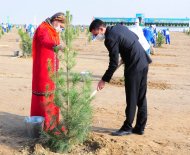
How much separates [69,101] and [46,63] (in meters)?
0.73

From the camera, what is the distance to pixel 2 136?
17.9 feet

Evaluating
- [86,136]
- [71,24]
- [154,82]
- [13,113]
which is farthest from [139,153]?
[154,82]

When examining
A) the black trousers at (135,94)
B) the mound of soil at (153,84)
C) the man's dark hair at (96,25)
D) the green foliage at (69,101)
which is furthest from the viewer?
the mound of soil at (153,84)

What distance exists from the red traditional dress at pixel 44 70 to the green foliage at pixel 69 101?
187 millimetres

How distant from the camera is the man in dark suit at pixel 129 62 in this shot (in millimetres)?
5066

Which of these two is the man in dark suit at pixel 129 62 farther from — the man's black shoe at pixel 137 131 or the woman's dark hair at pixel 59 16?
the woman's dark hair at pixel 59 16

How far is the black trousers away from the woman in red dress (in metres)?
1.08

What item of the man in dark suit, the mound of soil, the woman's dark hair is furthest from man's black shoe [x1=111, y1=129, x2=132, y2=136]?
the mound of soil

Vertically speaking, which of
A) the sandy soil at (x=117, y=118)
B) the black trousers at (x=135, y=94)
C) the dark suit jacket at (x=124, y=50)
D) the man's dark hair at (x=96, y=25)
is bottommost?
the sandy soil at (x=117, y=118)

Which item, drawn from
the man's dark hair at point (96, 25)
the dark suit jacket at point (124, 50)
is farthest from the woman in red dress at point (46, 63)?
the dark suit jacket at point (124, 50)

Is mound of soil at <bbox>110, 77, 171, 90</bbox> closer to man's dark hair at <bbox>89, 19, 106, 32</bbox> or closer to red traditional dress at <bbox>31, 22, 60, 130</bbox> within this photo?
red traditional dress at <bbox>31, 22, 60, 130</bbox>

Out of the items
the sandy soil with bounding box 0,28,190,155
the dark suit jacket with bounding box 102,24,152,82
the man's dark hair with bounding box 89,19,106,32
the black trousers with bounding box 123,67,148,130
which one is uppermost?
the man's dark hair with bounding box 89,19,106,32

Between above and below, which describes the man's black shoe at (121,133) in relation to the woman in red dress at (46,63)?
below

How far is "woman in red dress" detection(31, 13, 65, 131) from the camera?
502cm
